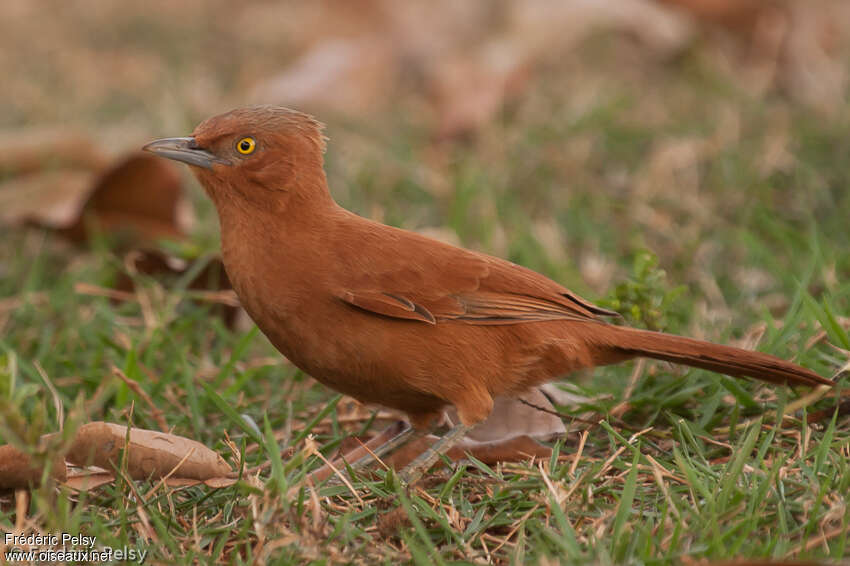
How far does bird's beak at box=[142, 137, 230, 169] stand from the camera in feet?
11.3

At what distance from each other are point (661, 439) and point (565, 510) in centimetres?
76

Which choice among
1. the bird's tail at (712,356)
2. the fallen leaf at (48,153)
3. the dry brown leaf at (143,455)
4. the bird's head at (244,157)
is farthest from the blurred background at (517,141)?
the dry brown leaf at (143,455)

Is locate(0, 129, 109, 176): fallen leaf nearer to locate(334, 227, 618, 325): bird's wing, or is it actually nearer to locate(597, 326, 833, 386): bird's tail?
locate(334, 227, 618, 325): bird's wing

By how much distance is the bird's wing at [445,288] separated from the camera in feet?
11.0

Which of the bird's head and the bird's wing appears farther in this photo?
the bird's head

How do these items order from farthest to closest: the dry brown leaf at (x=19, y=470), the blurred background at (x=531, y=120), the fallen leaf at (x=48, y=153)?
the fallen leaf at (x=48, y=153) < the blurred background at (x=531, y=120) < the dry brown leaf at (x=19, y=470)

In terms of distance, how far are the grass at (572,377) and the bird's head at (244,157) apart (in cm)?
69

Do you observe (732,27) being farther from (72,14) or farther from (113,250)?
(72,14)

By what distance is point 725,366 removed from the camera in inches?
132

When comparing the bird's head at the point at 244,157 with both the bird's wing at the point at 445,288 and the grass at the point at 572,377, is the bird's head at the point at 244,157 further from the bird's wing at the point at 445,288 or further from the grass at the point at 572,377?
the grass at the point at 572,377

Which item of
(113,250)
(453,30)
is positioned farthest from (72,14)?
(113,250)

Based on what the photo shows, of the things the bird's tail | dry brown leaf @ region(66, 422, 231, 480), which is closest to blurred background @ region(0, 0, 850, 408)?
the bird's tail

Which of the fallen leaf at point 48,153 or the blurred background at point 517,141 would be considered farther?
the fallen leaf at point 48,153

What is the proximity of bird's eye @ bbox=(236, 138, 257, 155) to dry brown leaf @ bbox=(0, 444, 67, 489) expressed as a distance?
1.12 metres
